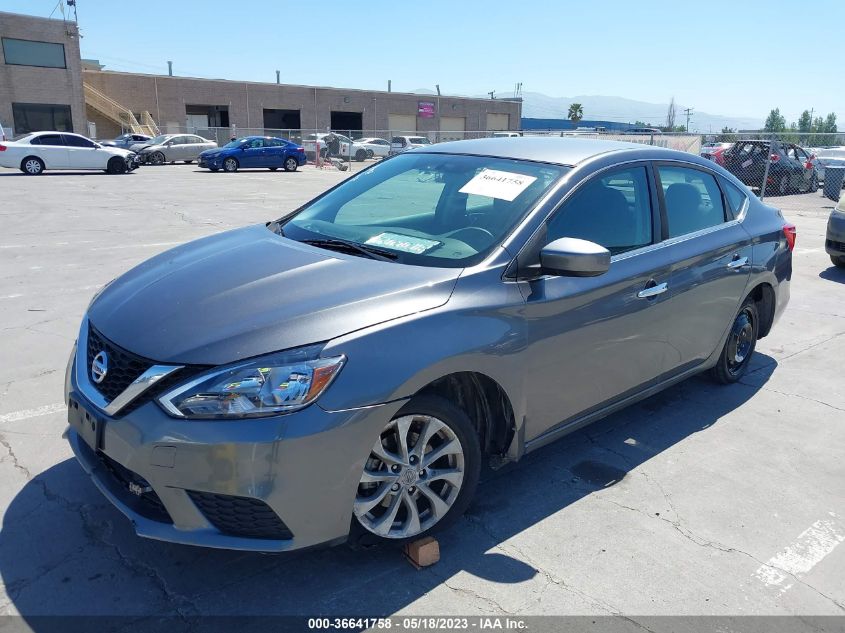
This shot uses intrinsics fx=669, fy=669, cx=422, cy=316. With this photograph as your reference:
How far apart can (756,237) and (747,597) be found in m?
2.84

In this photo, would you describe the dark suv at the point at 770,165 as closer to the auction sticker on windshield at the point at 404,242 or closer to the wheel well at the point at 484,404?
Answer: the auction sticker on windshield at the point at 404,242

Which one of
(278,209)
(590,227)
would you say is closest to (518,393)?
(590,227)

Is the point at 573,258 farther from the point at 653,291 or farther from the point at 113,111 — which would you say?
the point at 113,111

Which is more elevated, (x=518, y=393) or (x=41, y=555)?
(x=518, y=393)

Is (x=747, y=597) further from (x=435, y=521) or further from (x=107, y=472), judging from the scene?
(x=107, y=472)

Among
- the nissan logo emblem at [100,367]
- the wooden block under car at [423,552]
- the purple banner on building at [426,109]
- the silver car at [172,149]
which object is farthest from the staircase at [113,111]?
the wooden block under car at [423,552]

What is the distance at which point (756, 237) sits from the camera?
476 cm

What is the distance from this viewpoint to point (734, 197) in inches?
189

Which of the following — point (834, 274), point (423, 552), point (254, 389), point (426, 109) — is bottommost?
point (423, 552)

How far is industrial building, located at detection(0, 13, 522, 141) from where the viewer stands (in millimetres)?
39438

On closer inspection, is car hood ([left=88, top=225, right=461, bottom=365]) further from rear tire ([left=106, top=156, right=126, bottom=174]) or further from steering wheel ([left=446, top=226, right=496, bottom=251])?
rear tire ([left=106, top=156, right=126, bottom=174])

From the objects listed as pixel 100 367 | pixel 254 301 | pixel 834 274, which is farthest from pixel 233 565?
pixel 834 274

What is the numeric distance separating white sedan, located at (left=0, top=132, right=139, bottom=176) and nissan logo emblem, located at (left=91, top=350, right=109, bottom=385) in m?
24.1

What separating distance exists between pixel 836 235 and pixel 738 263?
5.56m
